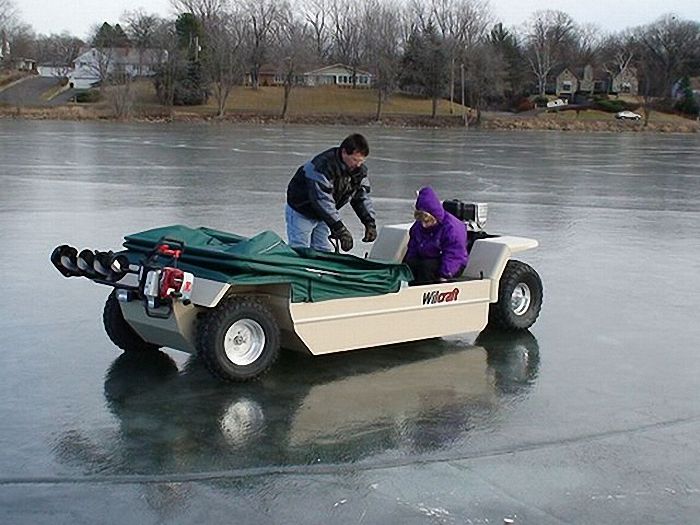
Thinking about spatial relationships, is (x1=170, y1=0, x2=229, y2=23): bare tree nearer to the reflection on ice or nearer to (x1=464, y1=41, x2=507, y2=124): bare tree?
(x1=464, y1=41, x2=507, y2=124): bare tree

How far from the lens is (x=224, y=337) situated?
5.88 m

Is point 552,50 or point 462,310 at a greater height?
point 552,50

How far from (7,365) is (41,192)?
38.5ft

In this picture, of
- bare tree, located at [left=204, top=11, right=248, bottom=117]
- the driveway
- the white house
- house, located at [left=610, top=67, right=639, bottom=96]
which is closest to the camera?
the driveway

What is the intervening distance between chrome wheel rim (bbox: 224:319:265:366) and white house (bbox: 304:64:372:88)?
8600 cm

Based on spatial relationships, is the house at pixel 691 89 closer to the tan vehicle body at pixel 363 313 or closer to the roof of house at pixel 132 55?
the roof of house at pixel 132 55

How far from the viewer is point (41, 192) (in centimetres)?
1741

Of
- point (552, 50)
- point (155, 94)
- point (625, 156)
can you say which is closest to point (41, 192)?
point (625, 156)

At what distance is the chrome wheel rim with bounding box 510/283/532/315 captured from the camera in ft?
25.1

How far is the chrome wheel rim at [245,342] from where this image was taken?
5.97m

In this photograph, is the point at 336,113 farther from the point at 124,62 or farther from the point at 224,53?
the point at 124,62

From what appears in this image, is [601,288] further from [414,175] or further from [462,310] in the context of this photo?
[414,175]

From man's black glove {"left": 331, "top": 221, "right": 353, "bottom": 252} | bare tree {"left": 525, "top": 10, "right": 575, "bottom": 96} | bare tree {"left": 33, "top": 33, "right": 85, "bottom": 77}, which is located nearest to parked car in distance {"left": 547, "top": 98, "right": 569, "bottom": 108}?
bare tree {"left": 525, "top": 10, "right": 575, "bottom": 96}

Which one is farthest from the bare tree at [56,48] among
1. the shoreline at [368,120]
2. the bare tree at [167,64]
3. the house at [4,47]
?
the shoreline at [368,120]
